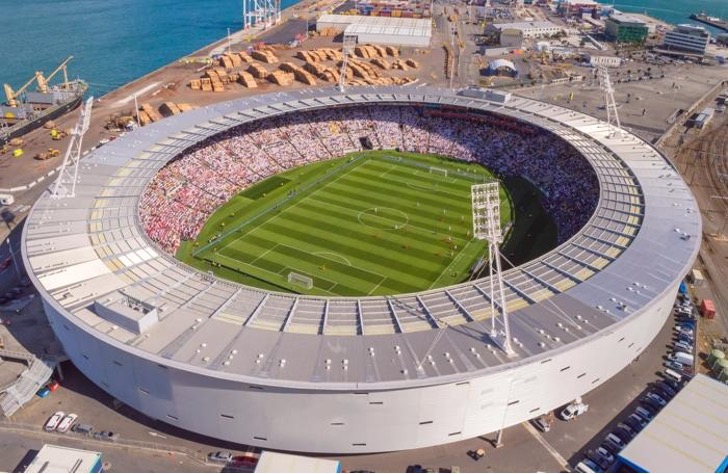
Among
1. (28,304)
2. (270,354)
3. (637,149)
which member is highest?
(637,149)

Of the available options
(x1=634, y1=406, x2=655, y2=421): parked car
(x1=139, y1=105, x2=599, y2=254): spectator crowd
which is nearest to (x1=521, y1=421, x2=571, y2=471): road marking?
(x1=634, y1=406, x2=655, y2=421): parked car

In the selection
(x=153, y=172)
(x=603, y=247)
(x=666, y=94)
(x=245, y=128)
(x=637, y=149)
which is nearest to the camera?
(x=603, y=247)

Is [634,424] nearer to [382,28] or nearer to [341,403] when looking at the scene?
[341,403]

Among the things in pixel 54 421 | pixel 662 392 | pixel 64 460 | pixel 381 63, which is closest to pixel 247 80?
pixel 381 63

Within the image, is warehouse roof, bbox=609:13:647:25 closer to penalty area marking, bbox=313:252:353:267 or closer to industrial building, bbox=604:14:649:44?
industrial building, bbox=604:14:649:44

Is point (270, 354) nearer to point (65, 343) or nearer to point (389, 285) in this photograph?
point (65, 343)

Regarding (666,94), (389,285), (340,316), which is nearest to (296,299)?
(340,316)

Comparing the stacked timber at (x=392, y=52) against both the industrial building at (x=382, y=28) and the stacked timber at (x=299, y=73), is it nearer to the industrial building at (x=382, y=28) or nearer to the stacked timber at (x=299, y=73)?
the industrial building at (x=382, y=28)

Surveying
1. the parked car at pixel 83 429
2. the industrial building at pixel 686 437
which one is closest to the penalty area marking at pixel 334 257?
the parked car at pixel 83 429
